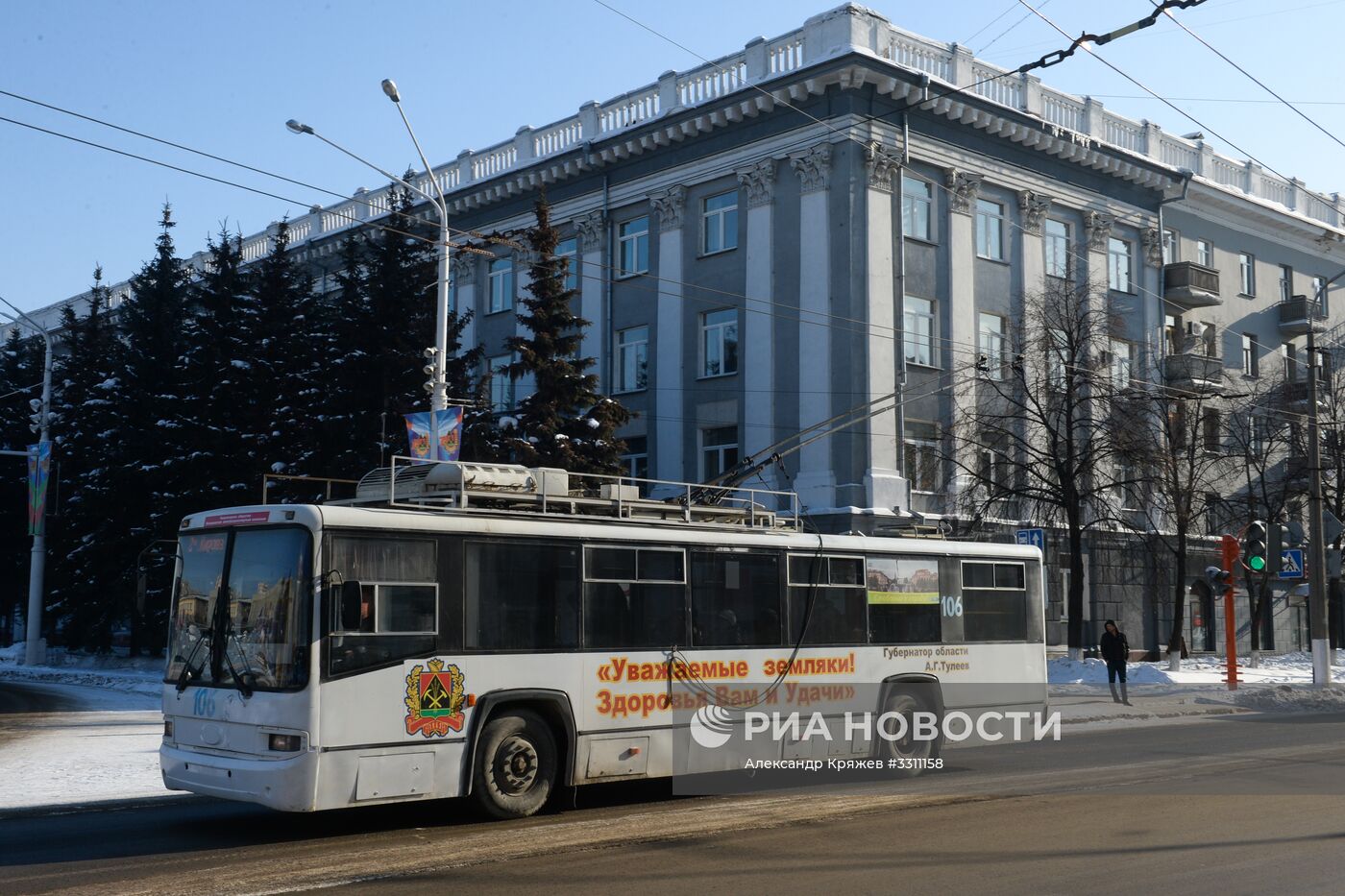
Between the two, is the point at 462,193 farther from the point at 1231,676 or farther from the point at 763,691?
the point at 763,691

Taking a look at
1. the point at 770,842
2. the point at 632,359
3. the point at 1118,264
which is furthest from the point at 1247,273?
the point at 770,842

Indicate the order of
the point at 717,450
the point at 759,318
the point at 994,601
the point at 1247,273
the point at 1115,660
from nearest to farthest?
the point at 994,601
the point at 1115,660
the point at 759,318
the point at 717,450
the point at 1247,273

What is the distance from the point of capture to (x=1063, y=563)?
36469mm

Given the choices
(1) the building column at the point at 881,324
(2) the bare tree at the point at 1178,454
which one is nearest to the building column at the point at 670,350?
(1) the building column at the point at 881,324

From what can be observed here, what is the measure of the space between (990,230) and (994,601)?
23002 millimetres

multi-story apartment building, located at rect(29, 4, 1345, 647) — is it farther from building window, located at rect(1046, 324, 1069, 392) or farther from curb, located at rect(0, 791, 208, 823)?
curb, located at rect(0, 791, 208, 823)

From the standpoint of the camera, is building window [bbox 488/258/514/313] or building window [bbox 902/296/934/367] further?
building window [bbox 488/258/514/313]

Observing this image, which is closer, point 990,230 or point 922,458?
point 922,458

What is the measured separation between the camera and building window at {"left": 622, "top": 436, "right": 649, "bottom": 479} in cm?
3797

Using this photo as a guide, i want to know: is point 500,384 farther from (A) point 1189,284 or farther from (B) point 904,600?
(B) point 904,600

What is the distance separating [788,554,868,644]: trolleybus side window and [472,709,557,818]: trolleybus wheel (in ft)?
9.88

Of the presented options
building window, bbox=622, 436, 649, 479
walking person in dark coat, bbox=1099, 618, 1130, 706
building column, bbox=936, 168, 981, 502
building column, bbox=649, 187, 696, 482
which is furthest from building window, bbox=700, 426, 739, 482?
walking person in dark coat, bbox=1099, 618, 1130, 706

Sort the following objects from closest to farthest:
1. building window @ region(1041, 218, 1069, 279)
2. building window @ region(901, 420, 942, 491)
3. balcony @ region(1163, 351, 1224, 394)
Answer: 1. building window @ region(901, 420, 942, 491)
2. building window @ region(1041, 218, 1069, 279)
3. balcony @ region(1163, 351, 1224, 394)

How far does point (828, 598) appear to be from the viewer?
13.9 meters
